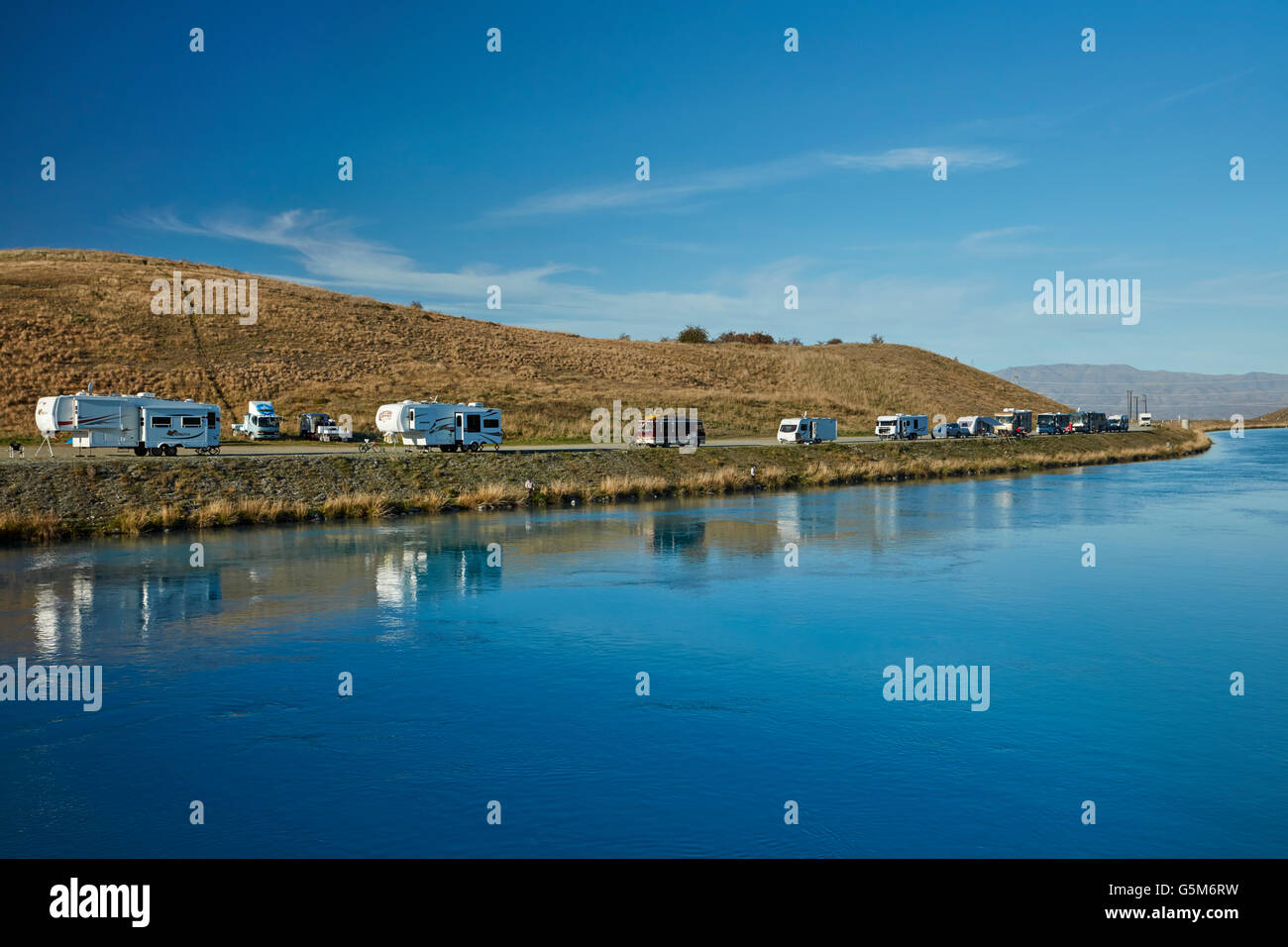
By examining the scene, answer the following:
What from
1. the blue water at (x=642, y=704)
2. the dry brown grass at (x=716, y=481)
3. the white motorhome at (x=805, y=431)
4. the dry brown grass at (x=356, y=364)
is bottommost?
the blue water at (x=642, y=704)

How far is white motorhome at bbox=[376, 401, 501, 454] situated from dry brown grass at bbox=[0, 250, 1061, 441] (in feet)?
56.4

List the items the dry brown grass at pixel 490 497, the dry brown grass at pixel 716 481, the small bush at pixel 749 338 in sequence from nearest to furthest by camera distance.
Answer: the dry brown grass at pixel 490 497 < the dry brown grass at pixel 716 481 < the small bush at pixel 749 338

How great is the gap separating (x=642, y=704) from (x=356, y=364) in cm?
7659

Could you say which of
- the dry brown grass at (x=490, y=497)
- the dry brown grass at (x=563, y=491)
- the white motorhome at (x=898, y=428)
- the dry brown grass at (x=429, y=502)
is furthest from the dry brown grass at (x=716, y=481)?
the white motorhome at (x=898, y=428)

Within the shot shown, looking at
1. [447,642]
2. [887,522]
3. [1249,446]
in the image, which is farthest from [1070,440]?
[447,642]

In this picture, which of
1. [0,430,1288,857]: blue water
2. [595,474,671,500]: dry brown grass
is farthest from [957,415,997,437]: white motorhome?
[0,430,1288,857]: blue water

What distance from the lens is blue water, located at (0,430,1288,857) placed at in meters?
10.2

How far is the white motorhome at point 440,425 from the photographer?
47.1 meters

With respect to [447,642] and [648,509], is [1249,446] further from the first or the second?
[447,642]

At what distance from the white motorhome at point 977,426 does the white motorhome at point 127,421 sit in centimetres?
6014

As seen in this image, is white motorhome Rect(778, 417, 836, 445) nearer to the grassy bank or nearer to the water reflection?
the grassy bank

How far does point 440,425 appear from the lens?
47719 millimetres

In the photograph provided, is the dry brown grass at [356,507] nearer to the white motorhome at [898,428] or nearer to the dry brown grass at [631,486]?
the dry brown grass at [631,486]
